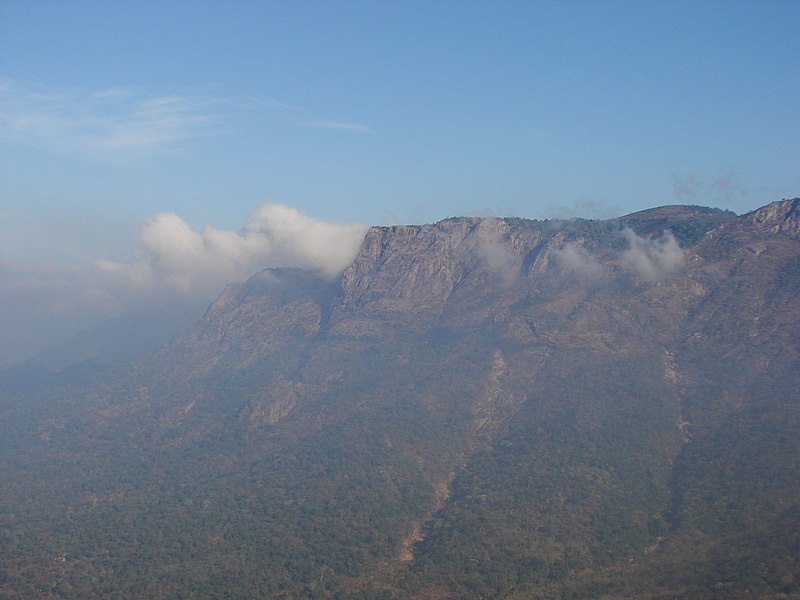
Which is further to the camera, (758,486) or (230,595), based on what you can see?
(758,486)

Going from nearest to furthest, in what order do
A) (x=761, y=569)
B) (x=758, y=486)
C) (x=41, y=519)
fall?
1. (x=761, y=569)
2. (x=758, y=486)
3. (x=41, y=519)

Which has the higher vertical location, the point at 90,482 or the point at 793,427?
the point at 793,427

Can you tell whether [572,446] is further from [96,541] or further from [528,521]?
[96,541]

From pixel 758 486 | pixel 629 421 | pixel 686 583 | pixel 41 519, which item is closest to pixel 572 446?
pixel 629 421

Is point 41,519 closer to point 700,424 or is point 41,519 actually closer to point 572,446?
point 572,446

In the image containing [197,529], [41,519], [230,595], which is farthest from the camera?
[41,519]

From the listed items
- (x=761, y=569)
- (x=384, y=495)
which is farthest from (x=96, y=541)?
(x=761, y=569)

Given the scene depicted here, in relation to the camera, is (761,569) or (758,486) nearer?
(761,569)

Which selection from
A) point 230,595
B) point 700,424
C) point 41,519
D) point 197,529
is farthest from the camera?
point 700,424

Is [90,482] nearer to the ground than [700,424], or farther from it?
nearer to the ground
